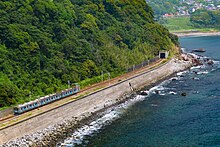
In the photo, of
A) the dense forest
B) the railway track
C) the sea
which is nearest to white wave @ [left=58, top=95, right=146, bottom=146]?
the sea

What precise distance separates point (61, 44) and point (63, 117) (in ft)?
86.1

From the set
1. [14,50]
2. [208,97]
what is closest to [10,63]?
[14,50]

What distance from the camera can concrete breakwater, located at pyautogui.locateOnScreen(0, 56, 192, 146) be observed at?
53.3 meters

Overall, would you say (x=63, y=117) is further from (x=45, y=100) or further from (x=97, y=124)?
(x=97, y=124)

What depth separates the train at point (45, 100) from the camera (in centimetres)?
5803

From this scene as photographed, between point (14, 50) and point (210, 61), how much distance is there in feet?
242

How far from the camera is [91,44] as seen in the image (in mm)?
93188

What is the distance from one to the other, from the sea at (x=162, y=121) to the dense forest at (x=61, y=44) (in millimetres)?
12903

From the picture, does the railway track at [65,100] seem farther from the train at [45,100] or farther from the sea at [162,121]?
the sea at [162,121]

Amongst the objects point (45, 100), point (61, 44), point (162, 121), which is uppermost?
point (61, 44)

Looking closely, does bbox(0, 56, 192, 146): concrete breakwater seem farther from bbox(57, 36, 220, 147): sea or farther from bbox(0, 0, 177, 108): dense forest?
bbox(0, 0, 177, 108): dense forest

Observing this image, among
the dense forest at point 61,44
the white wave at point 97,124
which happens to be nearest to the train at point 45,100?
the dense forest at point 61,44

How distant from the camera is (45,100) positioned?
6350 cm

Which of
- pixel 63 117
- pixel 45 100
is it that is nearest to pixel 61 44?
pixel 45 100
